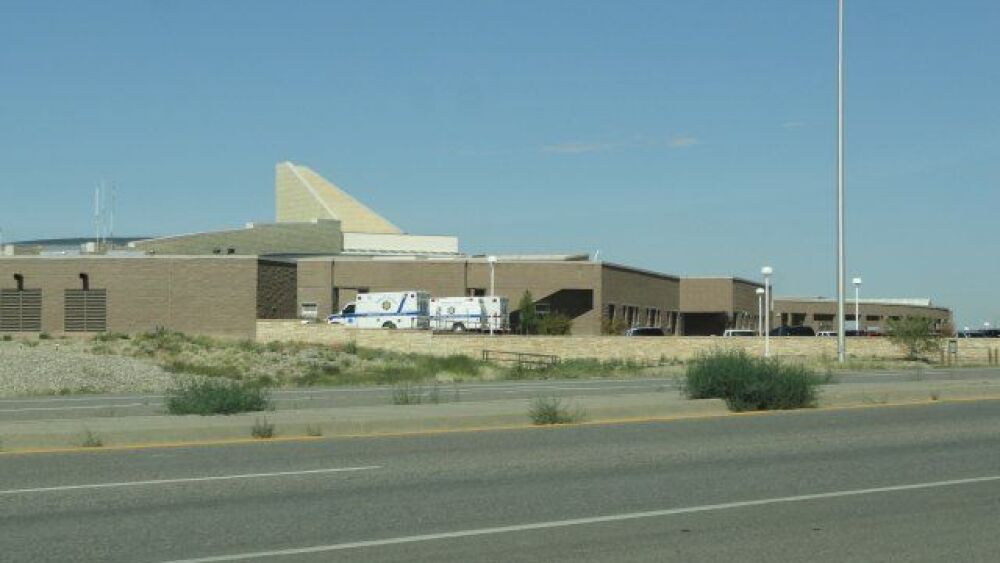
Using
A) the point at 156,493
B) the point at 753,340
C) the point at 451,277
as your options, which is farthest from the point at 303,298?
the point at 156,493

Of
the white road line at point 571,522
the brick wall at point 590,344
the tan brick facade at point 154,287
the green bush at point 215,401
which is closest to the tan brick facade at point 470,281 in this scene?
the tan brick facade at point 154,287

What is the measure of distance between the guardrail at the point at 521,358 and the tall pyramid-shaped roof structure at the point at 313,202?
70304 mm

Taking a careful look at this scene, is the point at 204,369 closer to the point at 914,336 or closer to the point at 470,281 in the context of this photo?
the point at 914,336

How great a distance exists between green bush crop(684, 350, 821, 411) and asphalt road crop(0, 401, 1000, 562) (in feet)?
13.1

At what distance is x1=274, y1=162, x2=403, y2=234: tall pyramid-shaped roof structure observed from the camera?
137m

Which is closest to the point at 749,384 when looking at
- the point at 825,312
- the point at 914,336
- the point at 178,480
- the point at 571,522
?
the point at 178,480

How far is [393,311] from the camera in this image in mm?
80875

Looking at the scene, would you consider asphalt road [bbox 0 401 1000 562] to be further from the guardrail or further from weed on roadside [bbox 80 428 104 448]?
the guardrail

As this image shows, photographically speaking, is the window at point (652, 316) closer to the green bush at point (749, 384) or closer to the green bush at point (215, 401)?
the green bush at point (749, 384)

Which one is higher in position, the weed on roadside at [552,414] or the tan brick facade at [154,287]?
the tan brick facade at [154,287]

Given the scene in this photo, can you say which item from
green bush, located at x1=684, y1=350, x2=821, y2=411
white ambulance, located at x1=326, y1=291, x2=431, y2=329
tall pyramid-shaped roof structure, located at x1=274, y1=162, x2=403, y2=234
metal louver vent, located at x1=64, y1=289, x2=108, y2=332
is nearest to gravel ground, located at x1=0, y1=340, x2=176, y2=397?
green bush, located at x1=684, y1=350, x2=821, y2=411

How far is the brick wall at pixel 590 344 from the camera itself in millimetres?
65375

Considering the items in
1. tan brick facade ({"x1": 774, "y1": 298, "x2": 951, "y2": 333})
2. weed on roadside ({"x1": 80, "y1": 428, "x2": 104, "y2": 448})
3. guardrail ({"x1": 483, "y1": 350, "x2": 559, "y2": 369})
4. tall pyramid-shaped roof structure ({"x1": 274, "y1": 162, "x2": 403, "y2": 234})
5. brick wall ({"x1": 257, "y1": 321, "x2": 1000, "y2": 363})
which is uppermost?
tall pyramid-shaped roof structure ({"x1": 274, "y1": 162, "x2": 403, "y2": 234})

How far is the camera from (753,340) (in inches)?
2633
